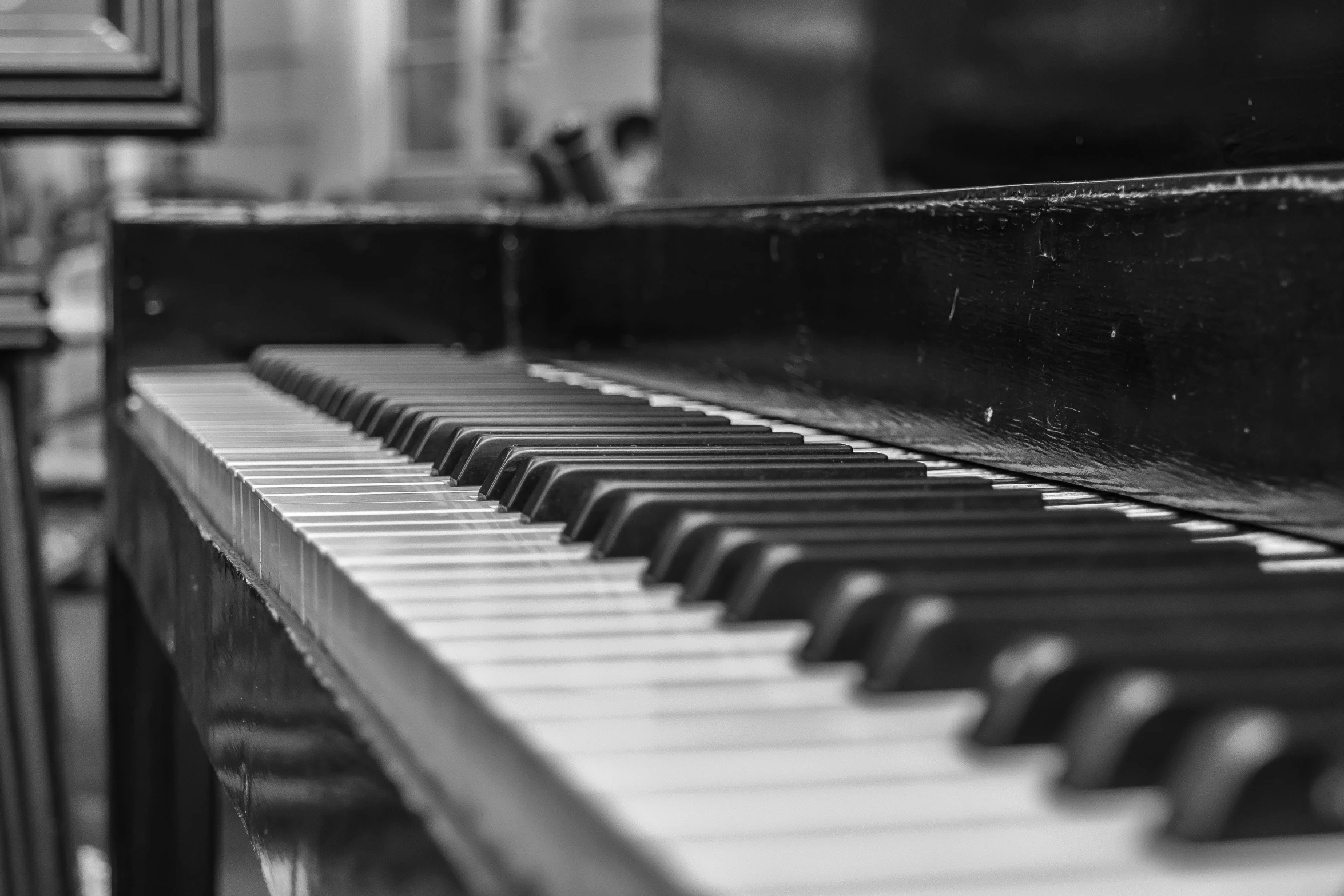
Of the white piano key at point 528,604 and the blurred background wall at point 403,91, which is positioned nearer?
the white piano key at point 528,604

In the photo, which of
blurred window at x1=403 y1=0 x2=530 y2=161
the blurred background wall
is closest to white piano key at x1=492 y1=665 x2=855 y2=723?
the blurred background wall

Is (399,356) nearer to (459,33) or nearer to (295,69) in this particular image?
(459,33)

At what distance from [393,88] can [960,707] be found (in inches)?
420

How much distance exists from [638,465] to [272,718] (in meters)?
0.24

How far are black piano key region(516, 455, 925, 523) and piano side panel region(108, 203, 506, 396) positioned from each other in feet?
4.25

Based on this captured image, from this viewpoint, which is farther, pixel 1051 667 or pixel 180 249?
pixel 180 249

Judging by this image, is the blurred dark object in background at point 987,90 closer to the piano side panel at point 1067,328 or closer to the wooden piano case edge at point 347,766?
the piano side panel at point 1067,328

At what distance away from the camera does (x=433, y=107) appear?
1047cm

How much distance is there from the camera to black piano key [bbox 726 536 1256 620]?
638mm

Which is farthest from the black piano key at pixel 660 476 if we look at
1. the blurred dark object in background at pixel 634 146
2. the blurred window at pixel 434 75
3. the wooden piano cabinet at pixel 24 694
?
the blurred window at pixel 434 75

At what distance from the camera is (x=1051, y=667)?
490 millimetres

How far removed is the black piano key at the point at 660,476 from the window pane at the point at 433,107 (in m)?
9.63

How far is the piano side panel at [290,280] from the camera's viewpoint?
2.12 metres

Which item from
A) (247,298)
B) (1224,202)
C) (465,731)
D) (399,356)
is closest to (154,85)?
(247,298)
